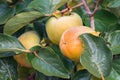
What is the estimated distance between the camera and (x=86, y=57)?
85 cm

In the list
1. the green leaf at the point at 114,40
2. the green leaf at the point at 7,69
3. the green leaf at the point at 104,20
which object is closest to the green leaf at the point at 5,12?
the green leaf at the point at 7,69

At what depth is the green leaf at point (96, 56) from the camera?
2.78 ft

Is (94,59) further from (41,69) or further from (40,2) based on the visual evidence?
(40,2)

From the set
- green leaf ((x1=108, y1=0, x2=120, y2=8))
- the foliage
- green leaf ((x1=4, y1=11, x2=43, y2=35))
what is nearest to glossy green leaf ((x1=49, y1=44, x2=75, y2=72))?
the foliage

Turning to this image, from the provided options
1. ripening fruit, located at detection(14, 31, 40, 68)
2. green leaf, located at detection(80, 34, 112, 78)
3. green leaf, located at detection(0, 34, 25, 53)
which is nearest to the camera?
green leaf, located at detection(80, 34, 112, 78)

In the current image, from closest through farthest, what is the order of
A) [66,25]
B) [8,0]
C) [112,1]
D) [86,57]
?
[86,57] → [66,25] → [112,1] → [8,0]

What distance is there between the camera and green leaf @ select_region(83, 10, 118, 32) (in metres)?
1.12

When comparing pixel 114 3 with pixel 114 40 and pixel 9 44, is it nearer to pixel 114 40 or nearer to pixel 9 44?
pixel 114 40

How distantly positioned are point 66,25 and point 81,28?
0.31 ft

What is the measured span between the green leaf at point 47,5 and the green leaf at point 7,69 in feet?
0.62

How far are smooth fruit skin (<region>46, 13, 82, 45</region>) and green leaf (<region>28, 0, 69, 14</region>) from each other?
0.11 ft

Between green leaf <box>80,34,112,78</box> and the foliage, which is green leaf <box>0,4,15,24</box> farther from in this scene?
green leaf <box>80,34,112,78</box>

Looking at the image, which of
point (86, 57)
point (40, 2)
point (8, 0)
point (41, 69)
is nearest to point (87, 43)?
point (86, 57)

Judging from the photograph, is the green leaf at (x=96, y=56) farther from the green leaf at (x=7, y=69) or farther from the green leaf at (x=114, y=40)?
the green leaf at (x=7, y=69)
